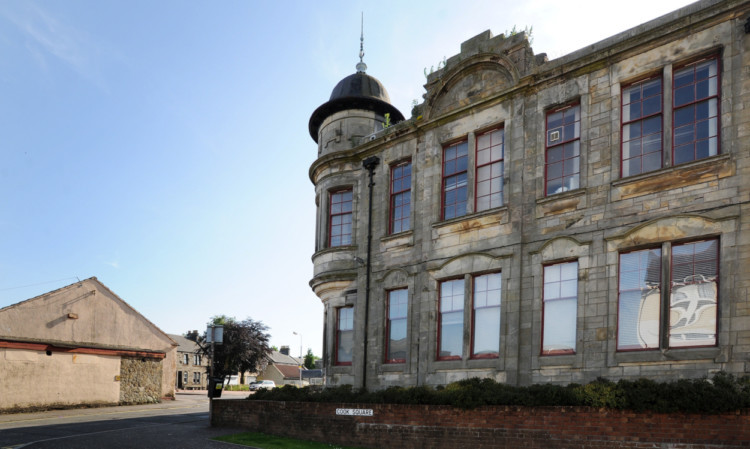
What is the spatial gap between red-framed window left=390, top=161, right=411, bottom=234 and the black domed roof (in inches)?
132

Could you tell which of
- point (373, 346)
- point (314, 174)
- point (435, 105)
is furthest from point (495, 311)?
point (314, 174)

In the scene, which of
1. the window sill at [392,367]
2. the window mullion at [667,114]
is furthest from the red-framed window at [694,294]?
the window sill at [392,367]

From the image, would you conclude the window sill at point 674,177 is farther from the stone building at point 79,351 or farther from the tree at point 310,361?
the tree at point 310,361

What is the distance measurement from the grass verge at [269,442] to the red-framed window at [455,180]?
23.5ft

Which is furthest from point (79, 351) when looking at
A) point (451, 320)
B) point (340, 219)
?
point (451, 320)

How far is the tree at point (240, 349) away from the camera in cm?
5106

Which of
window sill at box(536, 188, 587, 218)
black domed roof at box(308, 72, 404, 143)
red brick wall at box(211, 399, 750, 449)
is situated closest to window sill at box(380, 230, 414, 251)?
window sill at box(536, 188, 587, 218)

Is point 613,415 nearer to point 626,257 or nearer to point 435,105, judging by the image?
point 626,257

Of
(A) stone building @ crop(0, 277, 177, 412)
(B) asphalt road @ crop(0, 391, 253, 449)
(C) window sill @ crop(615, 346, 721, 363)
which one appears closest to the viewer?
(C) window sill @ crop(615, 346, 721, 363)

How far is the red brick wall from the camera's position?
10.5 metres

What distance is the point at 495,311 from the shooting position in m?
16.3

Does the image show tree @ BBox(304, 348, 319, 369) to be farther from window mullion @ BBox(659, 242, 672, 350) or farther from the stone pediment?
window mullion @ BBox(659, 242, 672, 350)

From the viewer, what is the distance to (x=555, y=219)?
15266mm

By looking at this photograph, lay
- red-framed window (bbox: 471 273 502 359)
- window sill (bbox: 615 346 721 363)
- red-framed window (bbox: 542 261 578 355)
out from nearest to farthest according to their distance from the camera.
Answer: window sill (bbox: 615 346 721 363)
red-framed window (bbox: 542 261 578 355)
red-framed window (bbox: 471 273 502 359)
